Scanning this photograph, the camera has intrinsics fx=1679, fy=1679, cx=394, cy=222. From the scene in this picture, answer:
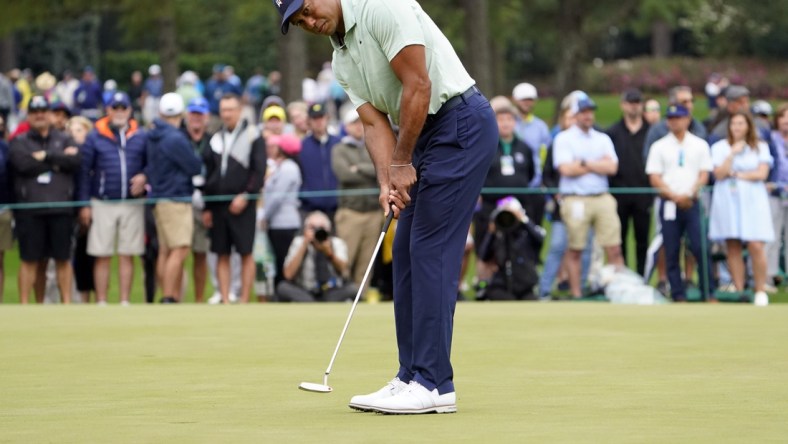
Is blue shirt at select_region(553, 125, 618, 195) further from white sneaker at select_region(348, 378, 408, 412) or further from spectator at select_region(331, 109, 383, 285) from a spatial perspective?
white sneaker at select_region(348, 378, 408, 412)

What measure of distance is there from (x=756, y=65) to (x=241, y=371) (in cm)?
4546

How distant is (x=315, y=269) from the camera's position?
50.9ft

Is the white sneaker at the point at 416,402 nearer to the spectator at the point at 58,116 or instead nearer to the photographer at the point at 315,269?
the photographer at the point at 315,269

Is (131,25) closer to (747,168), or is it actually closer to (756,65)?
(747,168)

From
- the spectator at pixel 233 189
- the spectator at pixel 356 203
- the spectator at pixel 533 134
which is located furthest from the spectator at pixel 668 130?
the spectator at pixel 233 189

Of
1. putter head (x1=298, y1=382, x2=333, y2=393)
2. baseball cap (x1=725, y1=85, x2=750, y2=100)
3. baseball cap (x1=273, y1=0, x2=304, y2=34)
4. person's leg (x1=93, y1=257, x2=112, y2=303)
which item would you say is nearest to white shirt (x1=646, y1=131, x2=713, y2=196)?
baseball cap (x1=725, y1=85, x2=750, y2=100)

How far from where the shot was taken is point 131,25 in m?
28.2

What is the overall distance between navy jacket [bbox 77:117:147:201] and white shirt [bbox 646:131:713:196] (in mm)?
4887

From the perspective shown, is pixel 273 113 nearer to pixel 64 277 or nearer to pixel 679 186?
pixel 64 277

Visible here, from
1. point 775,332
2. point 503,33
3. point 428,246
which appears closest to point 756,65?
point 503,33

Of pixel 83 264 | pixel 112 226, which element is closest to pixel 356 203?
pixel 112 226

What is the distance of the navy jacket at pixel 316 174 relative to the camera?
1642 cm

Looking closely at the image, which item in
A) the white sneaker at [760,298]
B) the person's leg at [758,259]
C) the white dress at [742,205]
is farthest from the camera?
the white dress at [742,205]

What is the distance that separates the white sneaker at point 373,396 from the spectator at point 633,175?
9811 mm
